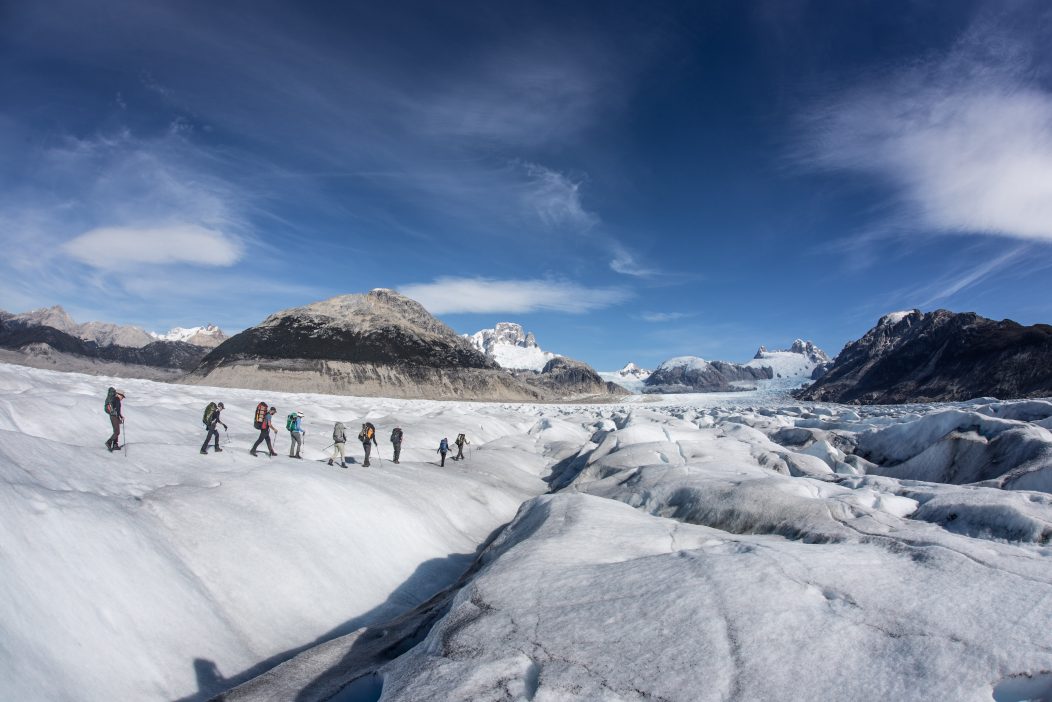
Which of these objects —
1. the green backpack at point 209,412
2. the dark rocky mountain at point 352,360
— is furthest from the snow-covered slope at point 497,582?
the dark rocky mountain at point 352,360

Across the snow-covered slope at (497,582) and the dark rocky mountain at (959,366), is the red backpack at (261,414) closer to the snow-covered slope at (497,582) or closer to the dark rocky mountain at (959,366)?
the snow-covered slope at (497,582)

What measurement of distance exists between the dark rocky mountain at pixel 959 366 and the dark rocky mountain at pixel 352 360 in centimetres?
10715

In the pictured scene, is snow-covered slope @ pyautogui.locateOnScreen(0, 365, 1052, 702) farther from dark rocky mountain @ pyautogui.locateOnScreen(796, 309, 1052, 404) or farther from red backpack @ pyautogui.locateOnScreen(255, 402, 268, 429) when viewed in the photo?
dark rocky mountain @ pyautogui.locateOnScreen(796, 309, 1052, 404)

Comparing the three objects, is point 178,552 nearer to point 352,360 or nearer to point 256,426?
point 256,426

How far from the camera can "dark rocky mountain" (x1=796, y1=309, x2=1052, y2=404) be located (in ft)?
339

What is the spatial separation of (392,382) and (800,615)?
156 metres

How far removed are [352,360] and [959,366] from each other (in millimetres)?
160263

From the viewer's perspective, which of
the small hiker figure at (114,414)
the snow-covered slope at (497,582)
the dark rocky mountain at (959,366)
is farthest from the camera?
the dark rocky mountain at (959,366)

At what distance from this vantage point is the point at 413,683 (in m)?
5.65

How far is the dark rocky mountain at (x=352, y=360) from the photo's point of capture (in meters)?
144

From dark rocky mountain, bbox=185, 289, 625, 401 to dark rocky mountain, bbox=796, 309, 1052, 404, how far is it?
107152 mm

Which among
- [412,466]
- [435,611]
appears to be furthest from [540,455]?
[435,611]

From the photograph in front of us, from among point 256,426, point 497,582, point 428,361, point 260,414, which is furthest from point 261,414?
point 428,361

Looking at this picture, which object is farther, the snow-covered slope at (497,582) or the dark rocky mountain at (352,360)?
the dark rocky mountain at (352,360)
